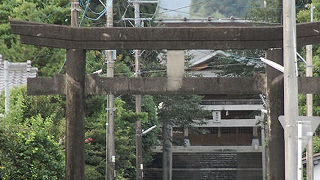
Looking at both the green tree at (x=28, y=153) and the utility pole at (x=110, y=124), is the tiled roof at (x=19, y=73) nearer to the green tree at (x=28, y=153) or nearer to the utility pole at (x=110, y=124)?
the utility pole at (x=110, y=124)

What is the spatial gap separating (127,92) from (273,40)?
318cm

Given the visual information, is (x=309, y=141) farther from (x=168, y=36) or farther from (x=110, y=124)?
(x=168, y=36)

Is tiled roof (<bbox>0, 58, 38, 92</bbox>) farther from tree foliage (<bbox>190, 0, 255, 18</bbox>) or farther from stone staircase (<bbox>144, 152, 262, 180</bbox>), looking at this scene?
tree foliage (<bbox>190, 0, 255, 18</bbox>)

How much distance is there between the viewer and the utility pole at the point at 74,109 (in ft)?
56.9

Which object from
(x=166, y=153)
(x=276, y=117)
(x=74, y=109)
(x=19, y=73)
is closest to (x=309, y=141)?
(x=19, y=73)

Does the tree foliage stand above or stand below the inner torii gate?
above

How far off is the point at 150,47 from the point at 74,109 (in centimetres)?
204

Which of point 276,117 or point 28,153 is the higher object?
point 276,117

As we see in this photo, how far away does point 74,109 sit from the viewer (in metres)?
17.4

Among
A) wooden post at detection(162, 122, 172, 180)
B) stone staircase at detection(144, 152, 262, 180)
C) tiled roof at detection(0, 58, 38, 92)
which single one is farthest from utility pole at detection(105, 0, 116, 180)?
stone staircase at detection(144, 152, 262, 180)

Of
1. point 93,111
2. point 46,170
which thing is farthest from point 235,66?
point 46,170

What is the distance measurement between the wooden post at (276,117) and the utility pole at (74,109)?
383 cm

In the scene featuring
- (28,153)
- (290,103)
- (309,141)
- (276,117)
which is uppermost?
(290,103)

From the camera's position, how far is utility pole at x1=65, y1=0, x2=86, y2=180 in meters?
17.3
